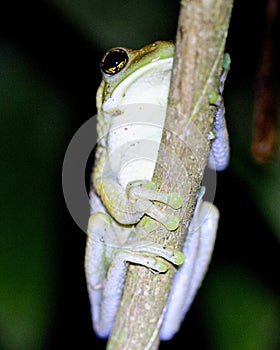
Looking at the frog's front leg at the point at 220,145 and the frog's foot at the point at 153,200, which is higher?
the frog's front leg at the point at 220,145

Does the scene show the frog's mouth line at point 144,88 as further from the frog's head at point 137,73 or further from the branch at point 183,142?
the branch at point 183,142

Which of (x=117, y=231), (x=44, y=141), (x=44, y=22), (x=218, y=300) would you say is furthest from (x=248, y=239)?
(x=44, y=22)

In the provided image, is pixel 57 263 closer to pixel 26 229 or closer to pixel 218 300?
pixel 26 229

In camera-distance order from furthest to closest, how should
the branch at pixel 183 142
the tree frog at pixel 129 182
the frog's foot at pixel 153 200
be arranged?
the tree frog at pixel 129 182
the frog's foot at pixel 153 200
the branch at pixel 183 142

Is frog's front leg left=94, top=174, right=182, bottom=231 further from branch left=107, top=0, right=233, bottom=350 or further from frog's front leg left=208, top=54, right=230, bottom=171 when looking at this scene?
frog's front leg left=208, top=54, right=230, bottom=171

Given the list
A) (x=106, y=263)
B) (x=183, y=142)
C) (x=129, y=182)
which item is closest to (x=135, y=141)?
(x=129, y=182)

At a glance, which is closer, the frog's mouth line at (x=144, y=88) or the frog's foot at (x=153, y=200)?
the frog's foot at (x=153, y=200)

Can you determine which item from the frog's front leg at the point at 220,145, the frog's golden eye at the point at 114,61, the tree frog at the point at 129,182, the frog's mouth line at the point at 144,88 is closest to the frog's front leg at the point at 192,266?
the tree frog at the point at 129,182

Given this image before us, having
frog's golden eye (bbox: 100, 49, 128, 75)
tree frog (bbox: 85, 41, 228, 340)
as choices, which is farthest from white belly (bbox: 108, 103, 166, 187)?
frog's golden eye (bbox: 100, 49, 128, 75)
